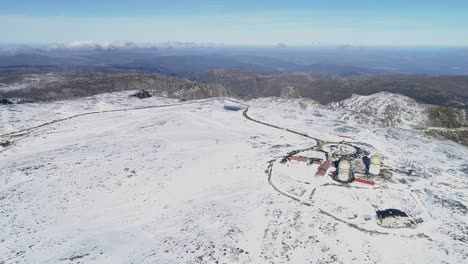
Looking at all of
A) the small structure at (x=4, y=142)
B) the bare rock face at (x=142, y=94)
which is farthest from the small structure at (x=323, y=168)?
the bare rock face at (x=142, y=94)

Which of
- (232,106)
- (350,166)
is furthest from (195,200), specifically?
(232,106)

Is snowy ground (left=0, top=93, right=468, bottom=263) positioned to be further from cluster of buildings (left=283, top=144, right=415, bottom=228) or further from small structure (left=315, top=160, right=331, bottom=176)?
small structure (left=315, top=160, right=331, bottom=176)

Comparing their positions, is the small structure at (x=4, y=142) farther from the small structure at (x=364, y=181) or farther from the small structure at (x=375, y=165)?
the small structure at (x=375, y=165)

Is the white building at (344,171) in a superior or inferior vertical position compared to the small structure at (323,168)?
superior

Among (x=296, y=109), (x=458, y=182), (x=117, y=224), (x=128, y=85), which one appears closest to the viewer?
(x=117, y=224)

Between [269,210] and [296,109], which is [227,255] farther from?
[296,109]

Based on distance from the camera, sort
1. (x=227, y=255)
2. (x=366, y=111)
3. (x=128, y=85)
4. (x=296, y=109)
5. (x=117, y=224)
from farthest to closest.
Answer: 1. (x=128, y=85)
2. (x=366, y=111)
3. (x=296, y=109)
4. (x=117, y=224)
5. (x=227, y=255)

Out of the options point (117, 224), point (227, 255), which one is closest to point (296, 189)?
point (227, 255)
